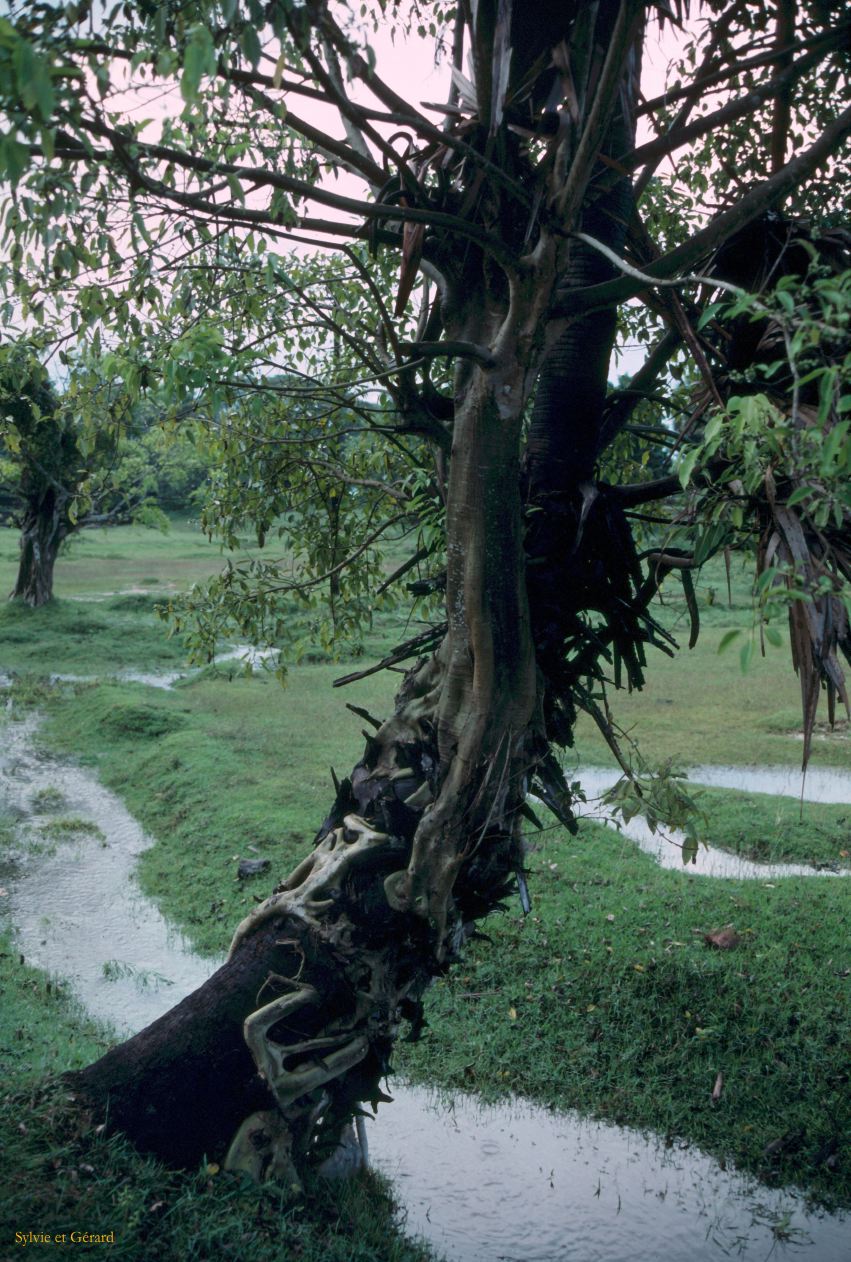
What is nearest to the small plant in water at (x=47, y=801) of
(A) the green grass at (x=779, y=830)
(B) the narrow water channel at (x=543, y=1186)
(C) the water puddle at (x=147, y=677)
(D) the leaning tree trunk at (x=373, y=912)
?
(B) the narrow water channel at (x=543, y=1186)

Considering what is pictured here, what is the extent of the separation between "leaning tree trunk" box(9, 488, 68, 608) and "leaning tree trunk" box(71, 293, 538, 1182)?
2130cm

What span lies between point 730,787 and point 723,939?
17.0 ft

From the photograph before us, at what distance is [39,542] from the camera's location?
2516 centimetres

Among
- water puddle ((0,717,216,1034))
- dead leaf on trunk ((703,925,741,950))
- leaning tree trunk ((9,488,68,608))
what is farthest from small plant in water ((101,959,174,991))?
leaning tree trunk ((9,488,68,608))

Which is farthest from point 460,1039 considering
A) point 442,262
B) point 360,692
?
point 360,692

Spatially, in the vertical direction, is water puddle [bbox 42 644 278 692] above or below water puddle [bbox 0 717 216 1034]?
above

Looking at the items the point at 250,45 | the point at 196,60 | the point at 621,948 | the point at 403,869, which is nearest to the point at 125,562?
the point at 621,948

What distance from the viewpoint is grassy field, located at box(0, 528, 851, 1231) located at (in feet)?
22.4

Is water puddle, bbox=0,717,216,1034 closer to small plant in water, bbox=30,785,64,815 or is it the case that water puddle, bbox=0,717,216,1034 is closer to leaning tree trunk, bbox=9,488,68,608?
small plant in water, bbox=30,785,64,815

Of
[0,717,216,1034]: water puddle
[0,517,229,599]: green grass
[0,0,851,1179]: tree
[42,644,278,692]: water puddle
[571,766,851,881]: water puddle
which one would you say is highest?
[0,0,851,1179]: tree

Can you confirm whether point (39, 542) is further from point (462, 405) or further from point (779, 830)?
point (462, 405)

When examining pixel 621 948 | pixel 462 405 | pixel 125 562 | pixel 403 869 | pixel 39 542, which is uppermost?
pixel 462 405

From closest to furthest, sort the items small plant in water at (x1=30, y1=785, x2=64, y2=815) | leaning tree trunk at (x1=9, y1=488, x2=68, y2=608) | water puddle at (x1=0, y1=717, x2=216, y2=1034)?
water puddle at (x1=0, y1=717, x2=216, y2=1034) < small plant in water at (x1=30, y1=785, x2=64, y2=815) < leaning tree trunk at (x1=9, y1=488, x2=68, y2=608)

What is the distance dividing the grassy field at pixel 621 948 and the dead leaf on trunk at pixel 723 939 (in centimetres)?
7
